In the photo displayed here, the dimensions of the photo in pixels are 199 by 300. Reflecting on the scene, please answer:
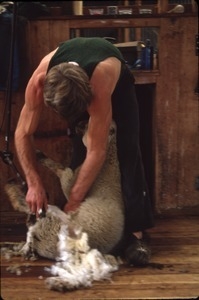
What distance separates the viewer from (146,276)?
96cm

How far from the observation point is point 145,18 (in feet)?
3.92

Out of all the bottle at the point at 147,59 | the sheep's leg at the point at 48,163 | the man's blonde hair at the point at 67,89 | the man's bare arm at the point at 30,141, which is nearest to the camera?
the man's blonde hair at the point at 67,89

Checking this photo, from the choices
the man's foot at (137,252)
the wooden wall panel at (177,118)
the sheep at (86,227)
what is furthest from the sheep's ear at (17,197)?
the wooden wall panel at (177,118)

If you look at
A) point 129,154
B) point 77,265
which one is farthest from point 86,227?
point 129,154

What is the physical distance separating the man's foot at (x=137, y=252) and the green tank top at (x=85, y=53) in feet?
1.32

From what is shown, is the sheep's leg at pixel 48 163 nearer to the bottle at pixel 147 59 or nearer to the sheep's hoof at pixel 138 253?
the sheep's hoof at pixel 138 253

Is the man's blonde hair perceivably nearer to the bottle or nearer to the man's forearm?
the man's forearm

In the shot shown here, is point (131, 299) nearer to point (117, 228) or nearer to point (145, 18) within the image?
point (117, 228)

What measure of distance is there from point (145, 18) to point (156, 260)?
61cm

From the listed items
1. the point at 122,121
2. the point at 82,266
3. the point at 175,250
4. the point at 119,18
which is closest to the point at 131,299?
the point at 82,266

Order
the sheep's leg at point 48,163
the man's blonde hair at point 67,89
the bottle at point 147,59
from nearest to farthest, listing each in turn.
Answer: the man's blonde hair at point 67,89 → the sheep's leg at point 48,163 → the bottle at point 147,59

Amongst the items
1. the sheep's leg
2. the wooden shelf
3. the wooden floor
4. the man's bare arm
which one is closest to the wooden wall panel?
the wooden shelf

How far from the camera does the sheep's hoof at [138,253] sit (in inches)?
40.1

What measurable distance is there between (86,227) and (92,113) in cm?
25
